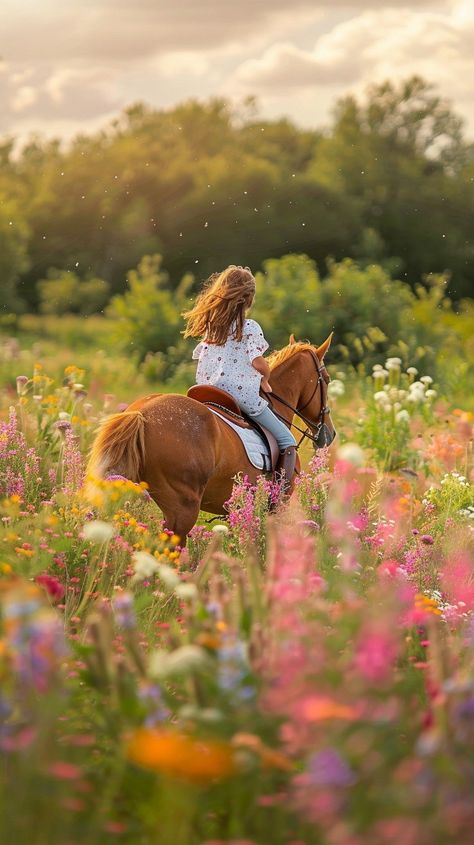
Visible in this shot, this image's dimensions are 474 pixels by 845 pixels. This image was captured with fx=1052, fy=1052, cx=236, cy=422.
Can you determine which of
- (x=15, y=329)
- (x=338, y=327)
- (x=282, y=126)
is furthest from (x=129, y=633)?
(x=282, y=126)

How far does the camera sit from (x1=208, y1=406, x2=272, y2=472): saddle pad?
760 centimetres

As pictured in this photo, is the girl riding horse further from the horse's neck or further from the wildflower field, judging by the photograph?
the wildflower field

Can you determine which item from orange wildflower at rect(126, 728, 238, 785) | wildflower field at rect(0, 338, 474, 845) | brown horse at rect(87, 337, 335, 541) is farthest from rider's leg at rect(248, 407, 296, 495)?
orange wildflower at rect(126, 728, 238, 785)

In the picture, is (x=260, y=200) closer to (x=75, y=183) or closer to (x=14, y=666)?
(x=75, y=183)

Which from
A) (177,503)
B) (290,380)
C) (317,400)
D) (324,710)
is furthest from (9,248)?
(324,710)

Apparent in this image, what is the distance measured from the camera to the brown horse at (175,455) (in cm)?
668

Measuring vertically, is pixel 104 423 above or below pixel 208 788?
below

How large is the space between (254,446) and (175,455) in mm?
959

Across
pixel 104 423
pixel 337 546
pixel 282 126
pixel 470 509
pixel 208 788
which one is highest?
pixel 208 788

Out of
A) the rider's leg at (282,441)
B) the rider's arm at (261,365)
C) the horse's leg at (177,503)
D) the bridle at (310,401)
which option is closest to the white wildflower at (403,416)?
the bridle at (310,401)

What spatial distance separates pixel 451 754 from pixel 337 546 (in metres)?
3.98

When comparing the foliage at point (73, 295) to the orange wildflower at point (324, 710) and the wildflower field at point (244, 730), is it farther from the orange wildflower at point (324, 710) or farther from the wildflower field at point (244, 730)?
the orange wildflower at point (324, 710)

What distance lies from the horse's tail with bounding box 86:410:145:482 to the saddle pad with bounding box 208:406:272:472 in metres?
0.85

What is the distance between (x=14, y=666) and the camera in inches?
101
